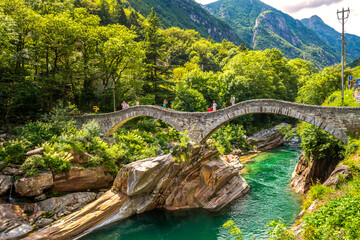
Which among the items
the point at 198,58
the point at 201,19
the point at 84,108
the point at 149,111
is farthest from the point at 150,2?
the point at 149,111

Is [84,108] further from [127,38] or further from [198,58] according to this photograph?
[198,58]

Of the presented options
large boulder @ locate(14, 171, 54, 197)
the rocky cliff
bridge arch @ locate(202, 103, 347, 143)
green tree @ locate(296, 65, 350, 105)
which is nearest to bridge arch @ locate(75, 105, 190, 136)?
bridge arch @ locate(202, 103, 347, 143)

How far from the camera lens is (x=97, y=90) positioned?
29094 millimetres

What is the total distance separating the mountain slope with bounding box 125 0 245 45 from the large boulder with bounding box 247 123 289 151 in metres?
90.1

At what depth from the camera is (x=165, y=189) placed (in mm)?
14750

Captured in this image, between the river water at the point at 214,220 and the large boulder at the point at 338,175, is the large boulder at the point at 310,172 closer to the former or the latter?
the river water at the point at 214,220

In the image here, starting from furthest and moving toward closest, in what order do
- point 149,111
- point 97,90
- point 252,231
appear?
point 97,90 < point 149,111 < point 252,231

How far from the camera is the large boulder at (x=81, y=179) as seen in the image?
44.4 ft

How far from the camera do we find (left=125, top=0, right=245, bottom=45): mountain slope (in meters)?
113

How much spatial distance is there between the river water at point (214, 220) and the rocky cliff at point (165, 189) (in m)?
0.58

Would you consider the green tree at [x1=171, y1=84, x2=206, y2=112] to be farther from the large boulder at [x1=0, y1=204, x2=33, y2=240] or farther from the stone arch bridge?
the large boulder at [x1=0, y1=204, x2=33, y2=240]

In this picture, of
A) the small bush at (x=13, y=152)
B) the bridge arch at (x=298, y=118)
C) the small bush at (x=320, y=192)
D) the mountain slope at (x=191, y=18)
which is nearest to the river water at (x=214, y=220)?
the small bush at (x=320, y=192)

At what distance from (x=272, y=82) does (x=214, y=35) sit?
106659 millimetres

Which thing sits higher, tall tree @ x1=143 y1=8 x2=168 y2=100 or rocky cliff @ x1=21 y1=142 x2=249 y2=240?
tall tree @ x1=143 y1=8 x2=168 y2=100
